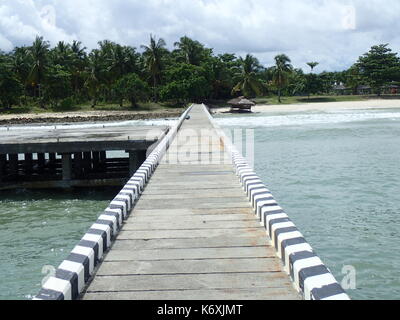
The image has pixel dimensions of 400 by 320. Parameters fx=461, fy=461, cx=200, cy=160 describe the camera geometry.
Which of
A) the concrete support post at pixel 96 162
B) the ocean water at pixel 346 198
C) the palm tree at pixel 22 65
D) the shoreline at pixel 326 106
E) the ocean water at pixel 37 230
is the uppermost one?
the palm tree at pixel 22 65

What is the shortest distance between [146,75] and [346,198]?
179 feet

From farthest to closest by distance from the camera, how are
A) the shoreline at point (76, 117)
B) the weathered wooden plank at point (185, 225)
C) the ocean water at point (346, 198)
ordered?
1. the shoreline at point (76, 117)
2. the ocean water at point (346, 198)
3. the weathered wooden plank at point (185, 225)

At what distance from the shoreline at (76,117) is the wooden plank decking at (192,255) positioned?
4314 centimetres

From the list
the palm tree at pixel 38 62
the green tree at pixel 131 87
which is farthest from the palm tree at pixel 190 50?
the palm tree at pixel 38 62

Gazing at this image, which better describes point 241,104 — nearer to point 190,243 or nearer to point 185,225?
point 185,225

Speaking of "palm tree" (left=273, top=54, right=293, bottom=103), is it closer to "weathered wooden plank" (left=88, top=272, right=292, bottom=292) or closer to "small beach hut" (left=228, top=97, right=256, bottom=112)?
"small beach hut" (left=228, top=97, right=256, bottom=112)

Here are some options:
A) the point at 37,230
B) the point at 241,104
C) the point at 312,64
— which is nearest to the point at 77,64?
the point at 241,104

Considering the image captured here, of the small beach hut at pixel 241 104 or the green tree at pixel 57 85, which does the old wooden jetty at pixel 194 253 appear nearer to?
the small beach hut at pixel 241 104

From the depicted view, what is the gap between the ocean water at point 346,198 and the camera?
27.6 ft

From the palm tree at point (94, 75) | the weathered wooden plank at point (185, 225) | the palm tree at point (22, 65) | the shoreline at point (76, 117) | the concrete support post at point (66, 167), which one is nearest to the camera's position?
the weathered wooden plank at point (185, 225)

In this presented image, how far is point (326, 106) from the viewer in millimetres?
66125

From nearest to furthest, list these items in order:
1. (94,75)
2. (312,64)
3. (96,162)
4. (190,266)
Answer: (190,266) → (96,162) → (94,75) → (312,64)

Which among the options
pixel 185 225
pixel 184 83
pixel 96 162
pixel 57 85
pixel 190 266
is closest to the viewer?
pixel 190 266
